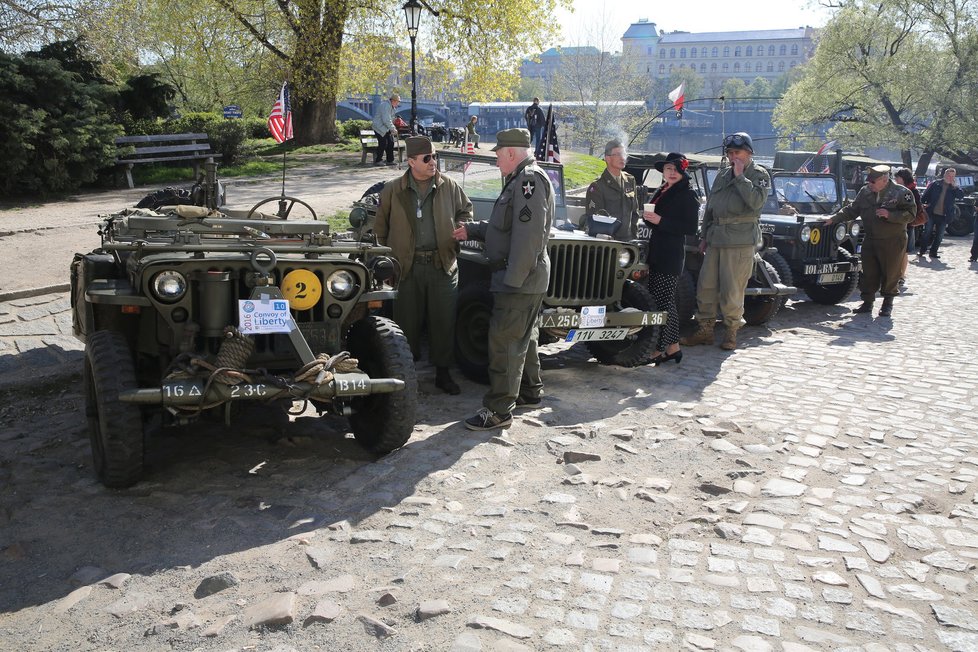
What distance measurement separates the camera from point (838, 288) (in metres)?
11.3

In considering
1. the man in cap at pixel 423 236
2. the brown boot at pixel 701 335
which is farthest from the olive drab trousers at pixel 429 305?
the brown boot at pixel 701 335

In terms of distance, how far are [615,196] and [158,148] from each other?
13.7 metres

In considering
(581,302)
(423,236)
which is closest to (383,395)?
(423,236)

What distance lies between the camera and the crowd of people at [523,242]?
233 inches

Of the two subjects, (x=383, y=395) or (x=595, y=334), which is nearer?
(x=383, y=395)

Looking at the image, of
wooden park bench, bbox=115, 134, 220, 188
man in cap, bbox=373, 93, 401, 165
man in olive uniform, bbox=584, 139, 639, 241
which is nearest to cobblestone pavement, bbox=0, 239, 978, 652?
man in olive uniform, bbox=584, 139, 639, 241

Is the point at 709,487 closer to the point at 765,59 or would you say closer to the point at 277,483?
the point at 277,483

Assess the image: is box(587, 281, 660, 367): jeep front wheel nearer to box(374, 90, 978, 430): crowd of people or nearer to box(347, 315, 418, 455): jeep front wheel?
box(374, 90, 978, 430): crowd of people

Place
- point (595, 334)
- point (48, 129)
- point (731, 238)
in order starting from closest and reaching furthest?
point (595, 334), point (731, 238), point (48, 129)

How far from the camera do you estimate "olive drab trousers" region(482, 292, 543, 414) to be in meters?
5.95

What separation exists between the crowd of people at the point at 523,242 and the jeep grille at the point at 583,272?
383 millimetres

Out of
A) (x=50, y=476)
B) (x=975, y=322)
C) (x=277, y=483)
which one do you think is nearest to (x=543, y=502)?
(x=277, y=483)

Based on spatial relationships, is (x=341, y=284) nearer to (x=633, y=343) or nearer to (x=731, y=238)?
(x=633, y=343)

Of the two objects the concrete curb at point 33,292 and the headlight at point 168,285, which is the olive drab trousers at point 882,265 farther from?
the concrete curb at point 33,292
